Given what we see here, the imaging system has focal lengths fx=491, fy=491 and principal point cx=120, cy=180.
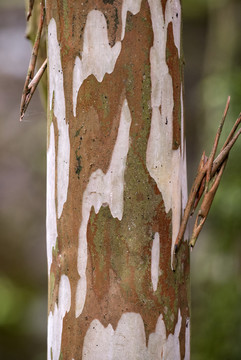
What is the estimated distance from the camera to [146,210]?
655 mm

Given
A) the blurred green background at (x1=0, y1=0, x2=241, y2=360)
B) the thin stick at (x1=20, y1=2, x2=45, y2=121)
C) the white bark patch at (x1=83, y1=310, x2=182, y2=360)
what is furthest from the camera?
the blurred green background at (x1=0, y1=0, x2=241, y2=360)

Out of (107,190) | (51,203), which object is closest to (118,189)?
(107,190)

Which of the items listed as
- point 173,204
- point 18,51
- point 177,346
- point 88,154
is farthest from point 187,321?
point 18,51

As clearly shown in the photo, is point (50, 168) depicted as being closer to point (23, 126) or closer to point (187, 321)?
point (187, 321)

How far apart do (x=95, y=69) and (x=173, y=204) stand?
0.21m

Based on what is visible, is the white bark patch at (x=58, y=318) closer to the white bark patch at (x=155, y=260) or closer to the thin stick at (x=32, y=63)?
the white bark patch at (x=155, y=260)

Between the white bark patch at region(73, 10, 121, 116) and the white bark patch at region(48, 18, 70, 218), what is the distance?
32 millimetres

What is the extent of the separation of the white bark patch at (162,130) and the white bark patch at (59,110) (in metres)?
0.12

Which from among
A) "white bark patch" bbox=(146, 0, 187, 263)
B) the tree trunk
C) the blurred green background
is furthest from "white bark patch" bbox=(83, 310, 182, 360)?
the blurred green background

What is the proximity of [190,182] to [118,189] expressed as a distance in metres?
2.16

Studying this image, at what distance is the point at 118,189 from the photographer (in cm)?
65

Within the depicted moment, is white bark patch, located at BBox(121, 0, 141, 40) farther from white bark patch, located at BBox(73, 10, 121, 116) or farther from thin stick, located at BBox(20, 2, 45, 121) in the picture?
thin stick, located at BBox(20, 2, 45, 121)

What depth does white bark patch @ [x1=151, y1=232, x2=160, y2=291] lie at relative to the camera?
0.66m

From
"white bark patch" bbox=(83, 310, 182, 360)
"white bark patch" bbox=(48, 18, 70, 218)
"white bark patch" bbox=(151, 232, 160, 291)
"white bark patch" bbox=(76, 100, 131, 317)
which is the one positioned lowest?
"white bark patch" bbox=(83, 310, 182, 360)
